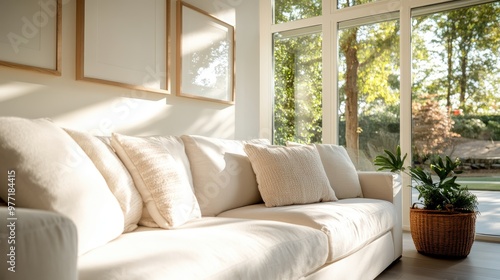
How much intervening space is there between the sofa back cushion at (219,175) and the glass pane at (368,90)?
1890 mm

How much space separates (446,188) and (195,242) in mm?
2175

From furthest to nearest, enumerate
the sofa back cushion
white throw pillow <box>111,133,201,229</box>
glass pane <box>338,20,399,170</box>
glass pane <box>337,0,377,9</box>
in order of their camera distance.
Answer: glass pane <box>337,0,377,9</box> < glass pane <box>338,20,399,170</box> < the sofa back cushion < white throw pillow <box>111,133,201,229</box>

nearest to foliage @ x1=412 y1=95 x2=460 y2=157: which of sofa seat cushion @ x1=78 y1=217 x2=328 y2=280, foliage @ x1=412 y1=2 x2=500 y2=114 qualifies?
foliage @ x1=412 y1=2 x2=500 y2=114

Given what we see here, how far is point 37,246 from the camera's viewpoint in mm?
680

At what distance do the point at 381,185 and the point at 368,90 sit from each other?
1483 mm

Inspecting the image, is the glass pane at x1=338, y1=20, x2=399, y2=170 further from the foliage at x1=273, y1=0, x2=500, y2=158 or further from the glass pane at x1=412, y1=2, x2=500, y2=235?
the glass pane at x1=412, y1=2, x2=500, y2=235

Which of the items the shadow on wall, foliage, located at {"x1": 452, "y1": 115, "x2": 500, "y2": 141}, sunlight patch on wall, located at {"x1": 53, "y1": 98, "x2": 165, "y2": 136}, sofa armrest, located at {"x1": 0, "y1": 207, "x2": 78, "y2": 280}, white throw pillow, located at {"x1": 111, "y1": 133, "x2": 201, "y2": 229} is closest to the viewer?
sofa armrest, located at {"x1": 0, "y1": 207, "x2": 78, "y2": 280}

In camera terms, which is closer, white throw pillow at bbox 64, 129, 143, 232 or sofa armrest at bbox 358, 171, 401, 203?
white throw pillow at bbox 64, 129, 143, 232

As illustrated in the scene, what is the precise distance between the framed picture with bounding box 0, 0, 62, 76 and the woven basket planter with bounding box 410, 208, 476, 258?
2.54m

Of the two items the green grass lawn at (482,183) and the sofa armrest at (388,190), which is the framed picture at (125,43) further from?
the green grass lawn at (482,183)

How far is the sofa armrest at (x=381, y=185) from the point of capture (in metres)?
2.72

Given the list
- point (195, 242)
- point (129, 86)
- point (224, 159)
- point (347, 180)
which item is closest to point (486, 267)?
point (347, 180)

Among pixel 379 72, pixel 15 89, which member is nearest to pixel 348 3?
pixel 379 72

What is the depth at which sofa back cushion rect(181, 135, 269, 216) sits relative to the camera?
2.12 metres
